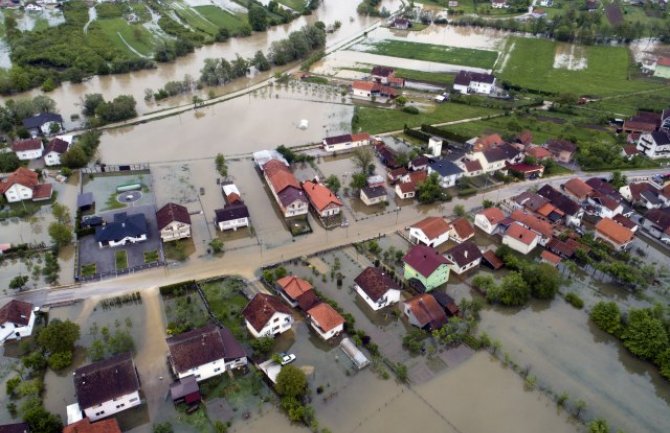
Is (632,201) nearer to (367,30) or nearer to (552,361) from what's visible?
(552,361)

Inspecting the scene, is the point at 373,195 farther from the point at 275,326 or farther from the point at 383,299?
the point at 275,326

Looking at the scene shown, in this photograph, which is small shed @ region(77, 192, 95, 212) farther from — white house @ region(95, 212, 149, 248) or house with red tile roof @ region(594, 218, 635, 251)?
house with red tile roof @ region(594, 218, 635, 251)

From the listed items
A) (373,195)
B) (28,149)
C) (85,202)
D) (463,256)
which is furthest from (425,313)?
(28,149)

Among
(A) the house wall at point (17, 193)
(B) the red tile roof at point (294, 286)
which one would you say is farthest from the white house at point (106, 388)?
(A) the house wall at point (17, 193)

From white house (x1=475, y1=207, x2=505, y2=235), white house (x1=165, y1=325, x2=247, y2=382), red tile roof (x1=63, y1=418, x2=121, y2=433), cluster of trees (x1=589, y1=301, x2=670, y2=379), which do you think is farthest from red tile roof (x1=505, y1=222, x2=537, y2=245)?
red tile roof (x1=63, y1=418, x2=121, y2=433)

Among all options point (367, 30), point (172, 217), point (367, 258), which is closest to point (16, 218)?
point (172, 217)
